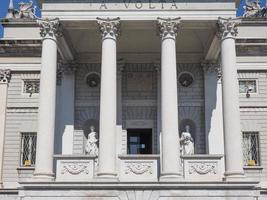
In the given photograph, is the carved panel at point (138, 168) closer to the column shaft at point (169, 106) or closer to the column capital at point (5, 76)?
the column shaft at point (169, 106)

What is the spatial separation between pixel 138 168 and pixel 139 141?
5806mm

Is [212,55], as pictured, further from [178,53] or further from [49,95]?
[49,95]

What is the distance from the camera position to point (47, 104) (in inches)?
947

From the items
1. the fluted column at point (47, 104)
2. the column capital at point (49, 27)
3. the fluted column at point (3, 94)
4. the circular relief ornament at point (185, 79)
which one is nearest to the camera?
the fluted column at point (47, 104)

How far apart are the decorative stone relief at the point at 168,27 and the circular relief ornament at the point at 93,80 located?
258 inches

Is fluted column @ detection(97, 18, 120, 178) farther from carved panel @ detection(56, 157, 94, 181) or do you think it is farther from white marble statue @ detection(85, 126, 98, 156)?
white marble statue @ detection(85, 126, 98, 156)

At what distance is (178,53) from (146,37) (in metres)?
2.46

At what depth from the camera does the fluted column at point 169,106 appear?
23141mm

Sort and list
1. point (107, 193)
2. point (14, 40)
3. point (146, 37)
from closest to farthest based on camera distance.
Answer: point (107, 193)
point (146, 37)
point (14, 40)

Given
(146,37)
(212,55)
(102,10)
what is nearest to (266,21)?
(212,55)

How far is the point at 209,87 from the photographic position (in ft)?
97.2

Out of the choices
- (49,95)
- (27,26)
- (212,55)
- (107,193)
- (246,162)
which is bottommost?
(107,193)

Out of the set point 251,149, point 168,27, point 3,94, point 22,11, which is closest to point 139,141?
point 251,149

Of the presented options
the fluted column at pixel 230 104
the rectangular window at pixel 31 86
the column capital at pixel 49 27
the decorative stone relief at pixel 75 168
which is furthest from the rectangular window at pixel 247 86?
the rectangular window at pixel 31 86
